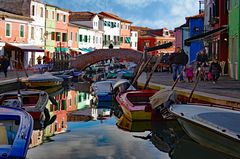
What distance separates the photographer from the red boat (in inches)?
616

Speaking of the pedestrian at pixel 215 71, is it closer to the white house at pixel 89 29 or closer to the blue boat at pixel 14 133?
the blue boat at pixel 14 133

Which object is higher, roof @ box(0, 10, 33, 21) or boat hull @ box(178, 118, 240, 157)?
roof @ box(0, 10, 33, 21)

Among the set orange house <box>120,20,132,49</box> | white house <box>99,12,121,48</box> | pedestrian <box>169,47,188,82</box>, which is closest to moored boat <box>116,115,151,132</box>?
pedestrian <box>169,47,188,82</box>

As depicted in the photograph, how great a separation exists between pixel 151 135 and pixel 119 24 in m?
80.0

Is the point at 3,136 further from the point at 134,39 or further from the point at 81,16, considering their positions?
the point at 134,39

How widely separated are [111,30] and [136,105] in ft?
243

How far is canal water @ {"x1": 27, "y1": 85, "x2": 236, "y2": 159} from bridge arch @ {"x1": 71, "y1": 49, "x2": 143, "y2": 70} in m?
31.2

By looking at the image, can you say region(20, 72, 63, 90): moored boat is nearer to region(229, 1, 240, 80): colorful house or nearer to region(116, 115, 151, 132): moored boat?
region(229, 1, 240, 80): colorful house

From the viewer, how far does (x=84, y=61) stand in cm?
4941

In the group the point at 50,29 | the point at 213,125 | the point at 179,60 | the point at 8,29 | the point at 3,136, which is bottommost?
the point at 3,136

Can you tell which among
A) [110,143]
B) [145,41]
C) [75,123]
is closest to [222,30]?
[75,123]

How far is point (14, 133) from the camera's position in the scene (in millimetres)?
9141

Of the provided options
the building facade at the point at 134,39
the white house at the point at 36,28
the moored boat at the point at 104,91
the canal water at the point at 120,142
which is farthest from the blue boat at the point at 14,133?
the building facade at the point at 134,39

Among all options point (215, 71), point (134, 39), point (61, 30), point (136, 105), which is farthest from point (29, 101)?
point (134, 39)
